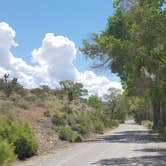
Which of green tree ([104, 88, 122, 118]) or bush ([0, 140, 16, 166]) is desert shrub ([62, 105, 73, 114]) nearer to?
→ bush ([0, 140, 16, 166])

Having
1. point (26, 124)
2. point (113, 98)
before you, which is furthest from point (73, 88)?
point (26, 124)

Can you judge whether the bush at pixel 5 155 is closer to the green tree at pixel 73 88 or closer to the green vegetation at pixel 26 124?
the green vegetation at pixel 26 124

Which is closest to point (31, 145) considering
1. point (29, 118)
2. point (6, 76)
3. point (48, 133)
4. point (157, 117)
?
point (48, 133)

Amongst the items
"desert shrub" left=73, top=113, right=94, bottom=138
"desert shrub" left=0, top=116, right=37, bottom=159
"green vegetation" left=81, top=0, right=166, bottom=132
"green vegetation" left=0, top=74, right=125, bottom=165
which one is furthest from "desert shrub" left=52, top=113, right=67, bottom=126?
"desert shrub" left=0, top=116, right=37, bottom=159

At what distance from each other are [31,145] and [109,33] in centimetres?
2448

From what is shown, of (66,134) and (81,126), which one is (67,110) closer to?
(81,126)

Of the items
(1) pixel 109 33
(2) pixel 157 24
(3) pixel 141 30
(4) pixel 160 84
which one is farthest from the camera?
(1) pixel 109 33

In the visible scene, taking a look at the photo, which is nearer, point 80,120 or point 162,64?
point 162,64

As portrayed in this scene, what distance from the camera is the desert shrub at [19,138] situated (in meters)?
25.4

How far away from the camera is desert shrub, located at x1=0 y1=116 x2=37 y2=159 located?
2539 centimetres

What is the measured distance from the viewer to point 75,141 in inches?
1662

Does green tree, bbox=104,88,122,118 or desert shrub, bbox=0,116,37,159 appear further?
green tree, bbox=104,88,122,118

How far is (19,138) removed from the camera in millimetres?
25906

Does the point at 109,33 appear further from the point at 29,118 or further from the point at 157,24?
the point at 157,24
